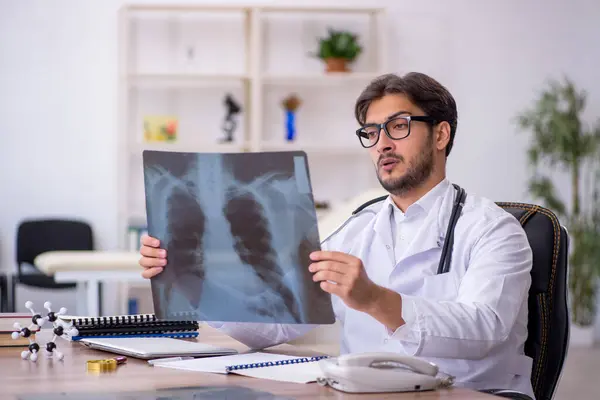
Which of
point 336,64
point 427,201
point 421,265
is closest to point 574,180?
point 336,64

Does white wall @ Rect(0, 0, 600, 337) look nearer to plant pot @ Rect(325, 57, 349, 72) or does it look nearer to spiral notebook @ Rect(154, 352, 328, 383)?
plant pot @ Rect(325, 57, 349, 72)

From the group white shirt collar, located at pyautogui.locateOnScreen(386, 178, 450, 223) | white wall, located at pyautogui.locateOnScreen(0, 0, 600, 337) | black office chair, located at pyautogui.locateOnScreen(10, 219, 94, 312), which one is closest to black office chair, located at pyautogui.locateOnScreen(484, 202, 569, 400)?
white shirt collar, located at pyautogui.locateOnScreen(386, 178, 450, 223)

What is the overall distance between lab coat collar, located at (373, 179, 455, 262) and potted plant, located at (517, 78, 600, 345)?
16.0 feet

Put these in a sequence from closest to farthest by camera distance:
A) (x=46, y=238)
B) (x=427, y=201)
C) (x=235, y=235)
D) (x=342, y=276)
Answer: (x=342, y=276) → (x=235, y=235) → (x=427, y=201) → (x=46, y=238)

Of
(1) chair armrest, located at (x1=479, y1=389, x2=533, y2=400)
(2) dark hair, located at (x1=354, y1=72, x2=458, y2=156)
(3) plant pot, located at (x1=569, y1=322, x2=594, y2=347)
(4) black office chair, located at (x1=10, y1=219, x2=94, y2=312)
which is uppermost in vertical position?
(2) dark hair, located at (x1=354, y1=72, x2=458, y2=156)

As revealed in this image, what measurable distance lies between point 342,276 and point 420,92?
652 millimetres

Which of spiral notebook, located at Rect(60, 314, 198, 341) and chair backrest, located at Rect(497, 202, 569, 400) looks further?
spiral notebook, located at Rect(60, 314, 198, 341)

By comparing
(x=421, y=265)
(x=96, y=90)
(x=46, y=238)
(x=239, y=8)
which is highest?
(x=239, y=8)

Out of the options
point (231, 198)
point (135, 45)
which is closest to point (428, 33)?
point (135, 45)

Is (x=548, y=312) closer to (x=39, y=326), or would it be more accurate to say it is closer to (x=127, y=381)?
(x=127, y=381)

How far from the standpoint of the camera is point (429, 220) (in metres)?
1.94

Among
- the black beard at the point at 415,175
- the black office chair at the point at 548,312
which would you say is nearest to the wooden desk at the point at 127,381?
the black office chair at the point at 548,312

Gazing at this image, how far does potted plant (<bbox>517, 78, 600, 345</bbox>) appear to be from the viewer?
21.8 feet

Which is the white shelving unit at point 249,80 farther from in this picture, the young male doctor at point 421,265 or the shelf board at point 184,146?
the young male doctor at point 421,265
